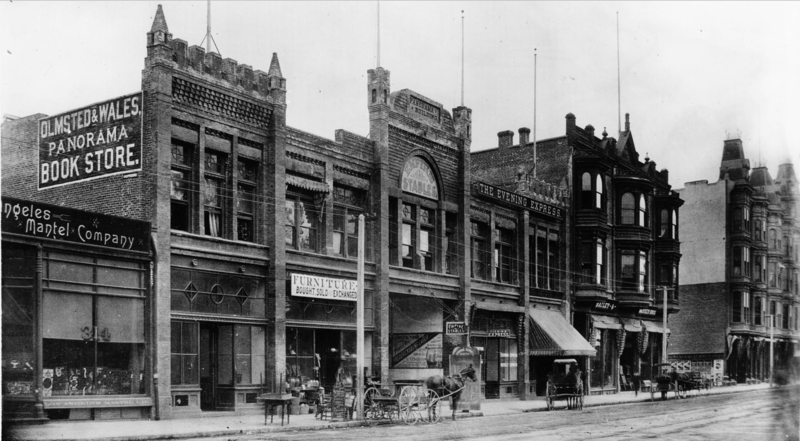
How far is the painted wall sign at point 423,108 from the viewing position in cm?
3581

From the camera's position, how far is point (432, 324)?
121 ft

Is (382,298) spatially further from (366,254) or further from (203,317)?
(203,317)

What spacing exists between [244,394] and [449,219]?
14.5 m

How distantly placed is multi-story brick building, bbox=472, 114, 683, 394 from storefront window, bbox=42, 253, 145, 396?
79.9 ft

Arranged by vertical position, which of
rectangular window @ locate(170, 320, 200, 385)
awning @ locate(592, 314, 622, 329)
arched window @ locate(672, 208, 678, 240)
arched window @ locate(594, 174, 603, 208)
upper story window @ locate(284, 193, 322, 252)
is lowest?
awning @ locate(592, 314, 622, 329)

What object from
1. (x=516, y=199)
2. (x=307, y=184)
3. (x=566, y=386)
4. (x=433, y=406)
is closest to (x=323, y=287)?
(x=307, y=184)

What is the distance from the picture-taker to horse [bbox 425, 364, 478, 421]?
27.0m

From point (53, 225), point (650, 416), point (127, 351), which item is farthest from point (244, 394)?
point (650, 416)

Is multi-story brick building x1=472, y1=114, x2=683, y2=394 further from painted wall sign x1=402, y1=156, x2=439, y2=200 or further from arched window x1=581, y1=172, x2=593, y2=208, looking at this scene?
painted wall sign x1=402, y1=156, x2=439, y2=200

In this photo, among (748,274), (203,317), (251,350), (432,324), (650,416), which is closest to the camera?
(203,317)

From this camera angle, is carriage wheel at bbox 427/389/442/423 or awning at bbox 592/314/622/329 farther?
awning at bbox 592/314/622/329

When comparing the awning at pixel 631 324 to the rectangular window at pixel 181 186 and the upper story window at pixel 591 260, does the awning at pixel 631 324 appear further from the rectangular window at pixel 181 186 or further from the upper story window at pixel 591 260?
the rectangular window at pixel 181 186

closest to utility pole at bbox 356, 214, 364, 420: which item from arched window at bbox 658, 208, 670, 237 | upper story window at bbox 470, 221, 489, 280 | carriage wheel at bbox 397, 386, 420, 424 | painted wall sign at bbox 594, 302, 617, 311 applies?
carriage wheel at bbox 397, 386, 420, 424

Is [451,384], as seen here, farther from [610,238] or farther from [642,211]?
[642,211]
